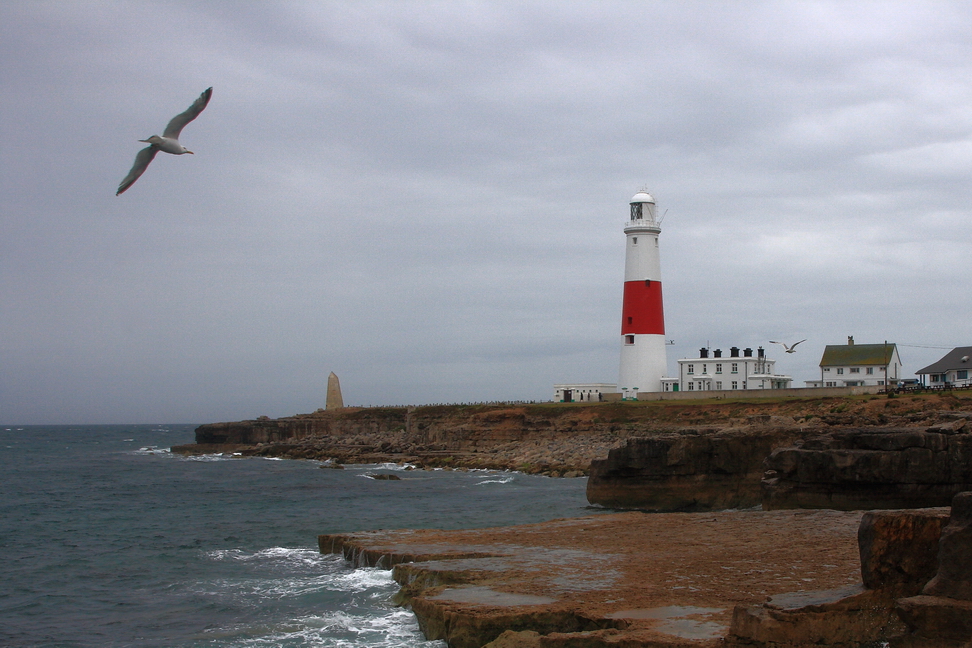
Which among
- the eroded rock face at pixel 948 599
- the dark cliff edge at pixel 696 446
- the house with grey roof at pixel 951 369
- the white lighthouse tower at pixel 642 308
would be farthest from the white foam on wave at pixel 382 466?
the eroded rock face at pixel 948 599

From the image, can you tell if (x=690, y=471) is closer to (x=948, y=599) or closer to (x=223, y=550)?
(x=223, y=550)

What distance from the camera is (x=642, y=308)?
48.0m

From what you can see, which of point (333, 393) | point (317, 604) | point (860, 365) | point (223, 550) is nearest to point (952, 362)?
point (860, 365)

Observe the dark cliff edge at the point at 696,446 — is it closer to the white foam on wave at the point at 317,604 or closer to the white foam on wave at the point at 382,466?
the white foam on wave at the point at 382,466

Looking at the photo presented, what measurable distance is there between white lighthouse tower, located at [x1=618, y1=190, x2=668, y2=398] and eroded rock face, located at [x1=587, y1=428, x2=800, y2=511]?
904 inches

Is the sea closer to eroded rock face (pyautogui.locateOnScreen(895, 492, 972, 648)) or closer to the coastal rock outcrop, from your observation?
the coastal rock outcrop

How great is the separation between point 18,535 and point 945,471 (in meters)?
22.9

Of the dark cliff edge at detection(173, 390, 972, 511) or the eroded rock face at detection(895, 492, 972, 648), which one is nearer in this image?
the eroded rock face at detection(895, 492, 972, 648)

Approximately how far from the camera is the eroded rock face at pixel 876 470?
1725 cm

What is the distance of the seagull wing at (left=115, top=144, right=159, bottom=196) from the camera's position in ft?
34.0

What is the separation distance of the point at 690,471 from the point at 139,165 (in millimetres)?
17796

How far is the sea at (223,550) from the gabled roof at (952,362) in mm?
23721

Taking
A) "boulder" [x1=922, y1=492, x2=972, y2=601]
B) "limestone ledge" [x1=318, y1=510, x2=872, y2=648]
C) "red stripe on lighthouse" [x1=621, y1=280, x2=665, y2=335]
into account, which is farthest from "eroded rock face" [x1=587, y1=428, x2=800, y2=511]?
"red stripe on lighthouse" [x1=621, y1=280, x2=665, y2=335]

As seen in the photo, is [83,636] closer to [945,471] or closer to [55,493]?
[945,471]
